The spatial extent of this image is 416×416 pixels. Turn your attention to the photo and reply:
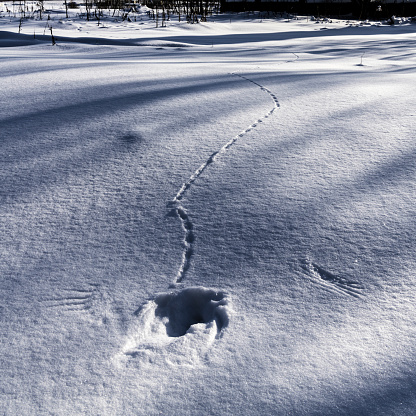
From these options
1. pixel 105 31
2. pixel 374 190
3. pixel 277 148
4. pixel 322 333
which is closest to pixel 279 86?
pixel 277 148

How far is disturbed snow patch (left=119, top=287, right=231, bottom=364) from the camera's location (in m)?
0.95

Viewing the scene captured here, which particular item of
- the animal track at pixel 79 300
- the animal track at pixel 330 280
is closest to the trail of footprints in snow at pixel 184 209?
the animal track at pixel 79 300

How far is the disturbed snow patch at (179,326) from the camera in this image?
0.95m

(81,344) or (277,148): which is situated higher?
(277,148)

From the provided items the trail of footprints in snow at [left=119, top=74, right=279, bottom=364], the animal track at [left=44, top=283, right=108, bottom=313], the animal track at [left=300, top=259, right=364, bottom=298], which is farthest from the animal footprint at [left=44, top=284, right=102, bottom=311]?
the animal track at [left=300, top=259, right=364, bottom=298]

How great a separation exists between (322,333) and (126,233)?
2.08 feet

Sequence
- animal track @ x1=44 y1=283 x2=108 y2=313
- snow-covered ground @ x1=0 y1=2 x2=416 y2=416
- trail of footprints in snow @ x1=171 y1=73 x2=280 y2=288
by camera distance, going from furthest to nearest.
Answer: trail of footprints in snow @ x1=171 y1=73 x2=280 y2=288, animal track @ x1=44 y1=283 x2=108 y2=313, snow-covered ground @ x1=0 y1=2 x2=416 y2=416

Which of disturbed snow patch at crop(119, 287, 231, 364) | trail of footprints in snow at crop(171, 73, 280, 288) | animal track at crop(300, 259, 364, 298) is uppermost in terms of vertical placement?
trail of footprints in snow at crop(171, 73, 280, 288)

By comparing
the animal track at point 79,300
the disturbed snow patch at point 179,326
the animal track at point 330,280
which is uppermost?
the animal track at point 330,280

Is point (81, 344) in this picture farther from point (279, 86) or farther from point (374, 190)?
point (279, 86)

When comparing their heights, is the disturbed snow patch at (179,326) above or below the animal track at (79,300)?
below

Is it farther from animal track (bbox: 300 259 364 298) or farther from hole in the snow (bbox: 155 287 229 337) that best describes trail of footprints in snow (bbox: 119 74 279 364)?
animal track (bbox: 300 259 364 298)

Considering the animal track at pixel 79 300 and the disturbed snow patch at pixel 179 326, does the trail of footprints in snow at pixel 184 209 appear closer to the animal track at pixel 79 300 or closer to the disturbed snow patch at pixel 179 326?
the disturbed snow patch at pixel 179 326

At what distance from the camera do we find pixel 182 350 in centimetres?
97
